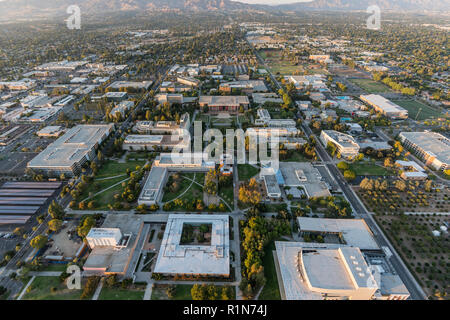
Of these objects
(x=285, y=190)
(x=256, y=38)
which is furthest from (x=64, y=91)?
(x=256, y=38)

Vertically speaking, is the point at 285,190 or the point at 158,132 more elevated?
the point at 158,132

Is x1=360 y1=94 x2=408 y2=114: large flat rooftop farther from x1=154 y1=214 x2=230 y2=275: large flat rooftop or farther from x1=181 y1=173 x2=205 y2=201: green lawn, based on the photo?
x1=154 y1=214 x2=230 y2=275: large flat rooftop

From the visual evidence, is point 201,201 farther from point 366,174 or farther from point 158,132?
point 366,174

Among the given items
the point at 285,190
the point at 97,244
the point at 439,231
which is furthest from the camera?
the point at 285,190

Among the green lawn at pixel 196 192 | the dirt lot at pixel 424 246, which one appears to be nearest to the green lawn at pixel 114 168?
the green lawn at pixel 196 192

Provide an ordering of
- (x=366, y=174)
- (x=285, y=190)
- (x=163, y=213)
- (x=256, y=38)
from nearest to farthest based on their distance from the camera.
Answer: (x=163, y=213) → (x=285, y=190) → (x=366, y=174) → (x=256, y=38)

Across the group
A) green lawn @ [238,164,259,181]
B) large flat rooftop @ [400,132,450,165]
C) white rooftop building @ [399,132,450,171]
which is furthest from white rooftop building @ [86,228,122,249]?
large flat rooftop @ [400,132,450,165]
